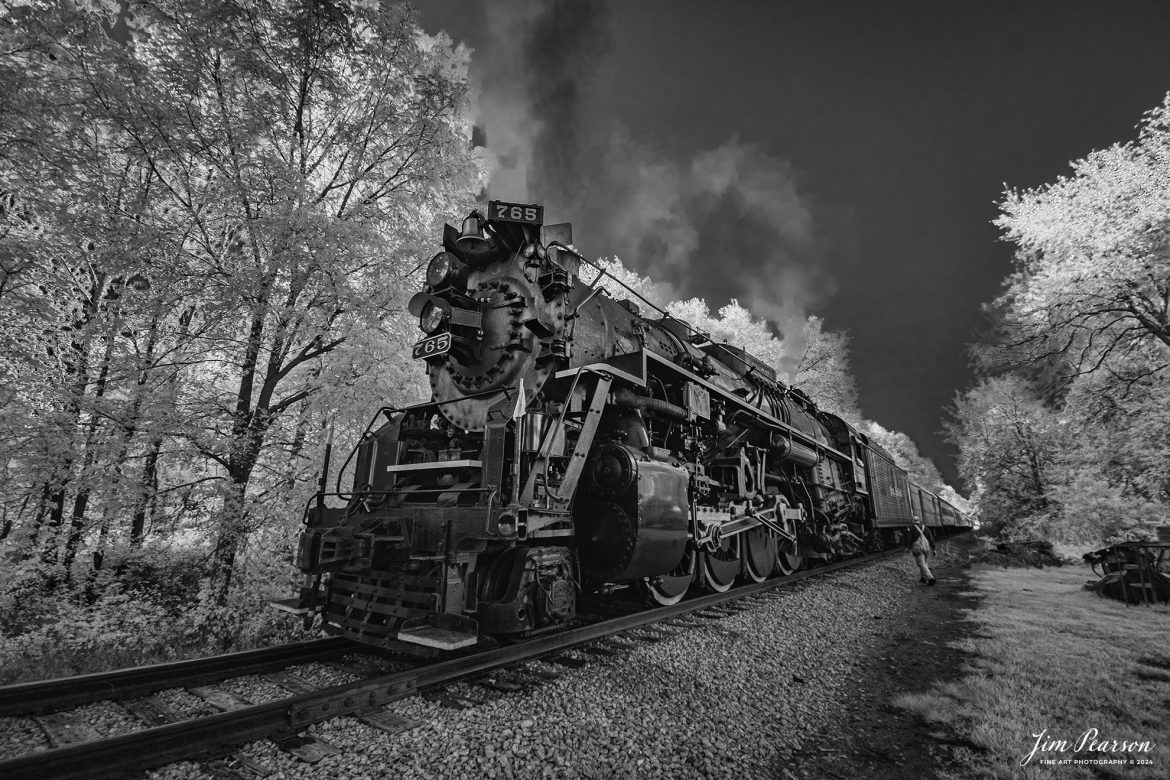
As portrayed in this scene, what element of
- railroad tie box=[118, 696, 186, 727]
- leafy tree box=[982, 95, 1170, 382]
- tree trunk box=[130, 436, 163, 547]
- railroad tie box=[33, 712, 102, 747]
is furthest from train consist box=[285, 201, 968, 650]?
leafy tree box=[982, 95, 1170, 382]

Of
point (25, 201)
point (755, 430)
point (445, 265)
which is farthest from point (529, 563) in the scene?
point (25, 201)

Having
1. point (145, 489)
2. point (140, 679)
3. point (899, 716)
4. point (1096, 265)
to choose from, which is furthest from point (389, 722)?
point (1096, 265)

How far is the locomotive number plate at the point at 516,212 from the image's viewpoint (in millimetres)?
5473

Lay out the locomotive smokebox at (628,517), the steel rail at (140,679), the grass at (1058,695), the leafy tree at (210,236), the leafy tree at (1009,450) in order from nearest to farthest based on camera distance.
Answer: the grass at (1058,695) < the steel rail at (140,679) < the locomotive smokebox at (628,517) < the leafy tree at (210,236) < the leafy tree at (1009,450)

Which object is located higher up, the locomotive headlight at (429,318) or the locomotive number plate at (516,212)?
the locomotive number plate at (516,212)

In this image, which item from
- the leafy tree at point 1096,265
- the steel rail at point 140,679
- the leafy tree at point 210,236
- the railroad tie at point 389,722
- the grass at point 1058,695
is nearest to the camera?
the grass at point 1058,695

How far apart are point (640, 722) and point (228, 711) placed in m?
2.39

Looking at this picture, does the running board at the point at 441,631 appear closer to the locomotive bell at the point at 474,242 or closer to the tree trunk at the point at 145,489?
the locomotive bell at the point at 474,242

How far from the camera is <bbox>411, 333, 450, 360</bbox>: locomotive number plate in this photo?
16.8 ft

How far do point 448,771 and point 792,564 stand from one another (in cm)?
842

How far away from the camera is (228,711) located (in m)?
2.90

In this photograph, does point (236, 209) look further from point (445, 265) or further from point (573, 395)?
point (573, 395)
